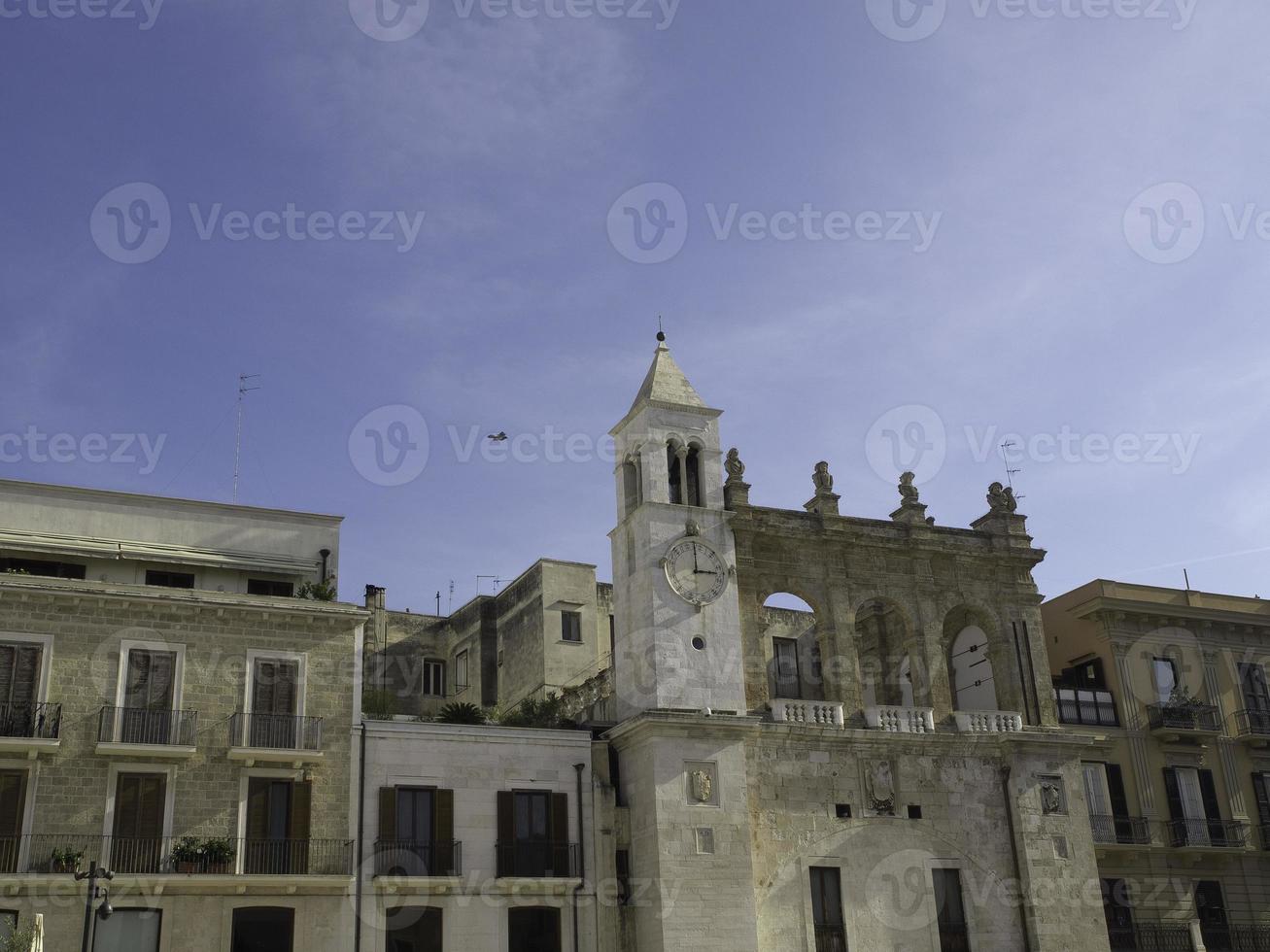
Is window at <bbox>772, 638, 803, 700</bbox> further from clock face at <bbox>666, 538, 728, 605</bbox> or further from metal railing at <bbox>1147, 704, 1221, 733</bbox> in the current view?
metal railing at <bbox>1147, 704, 1221, 733</bbox>

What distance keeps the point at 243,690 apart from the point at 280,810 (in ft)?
9.18

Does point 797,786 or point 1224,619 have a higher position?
point 1224,619

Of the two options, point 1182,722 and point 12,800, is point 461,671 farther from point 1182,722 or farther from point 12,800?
point 1182,722

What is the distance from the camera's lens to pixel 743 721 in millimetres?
34750

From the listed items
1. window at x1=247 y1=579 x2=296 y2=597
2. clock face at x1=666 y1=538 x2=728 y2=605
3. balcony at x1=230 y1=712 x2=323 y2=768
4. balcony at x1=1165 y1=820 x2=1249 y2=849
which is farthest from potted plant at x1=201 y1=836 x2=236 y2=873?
balcony at x1=1165 y1=820 x2=1249 y2=849

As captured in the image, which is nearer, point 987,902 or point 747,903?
point 747,903

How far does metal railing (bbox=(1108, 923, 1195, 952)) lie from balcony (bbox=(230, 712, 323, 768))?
22626 mm

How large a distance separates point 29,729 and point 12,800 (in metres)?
1.48

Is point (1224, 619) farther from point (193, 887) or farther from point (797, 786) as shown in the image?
point (193, 887)

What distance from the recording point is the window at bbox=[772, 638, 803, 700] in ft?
145

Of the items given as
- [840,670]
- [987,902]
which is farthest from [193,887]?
[987,902]

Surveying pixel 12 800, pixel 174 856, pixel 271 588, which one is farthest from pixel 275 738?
pixel 12 800

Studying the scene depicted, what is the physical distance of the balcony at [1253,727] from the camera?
44562 millimetres

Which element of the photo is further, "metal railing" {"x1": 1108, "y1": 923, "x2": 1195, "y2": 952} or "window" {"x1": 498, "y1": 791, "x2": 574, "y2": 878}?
"metal railing" {"x1": 1108, "y1": 923, "x2": 1195, "y2": 952}
